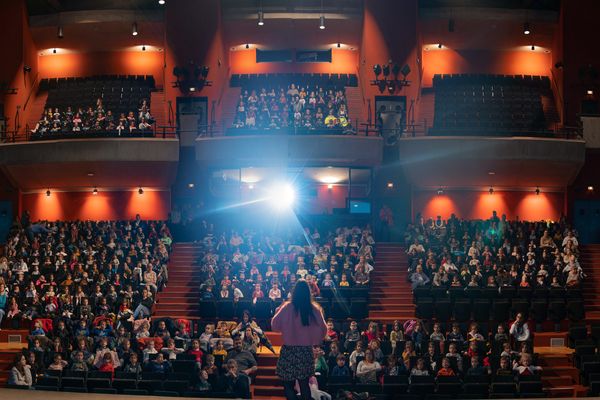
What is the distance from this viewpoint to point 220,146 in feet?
91.2

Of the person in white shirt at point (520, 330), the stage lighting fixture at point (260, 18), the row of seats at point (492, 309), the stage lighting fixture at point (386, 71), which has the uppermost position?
the stage lighting fixture at point (260, 18)

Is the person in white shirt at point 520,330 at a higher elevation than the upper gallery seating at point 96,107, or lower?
lower

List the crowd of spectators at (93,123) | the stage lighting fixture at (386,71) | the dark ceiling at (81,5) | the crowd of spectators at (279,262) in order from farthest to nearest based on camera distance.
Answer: the dark ceiling at (81,5) → the stage lighting fixture at (386,71) → the crowd of spectators at (93,123) → the crowd of spectators at (279,262)

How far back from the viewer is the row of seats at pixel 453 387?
1542cm

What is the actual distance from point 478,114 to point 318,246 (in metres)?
8.84

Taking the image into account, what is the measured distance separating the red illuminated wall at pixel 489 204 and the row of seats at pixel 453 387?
48.1 ft

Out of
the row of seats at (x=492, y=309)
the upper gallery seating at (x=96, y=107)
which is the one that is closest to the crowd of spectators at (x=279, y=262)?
the row of seats at (x=492, y=309)

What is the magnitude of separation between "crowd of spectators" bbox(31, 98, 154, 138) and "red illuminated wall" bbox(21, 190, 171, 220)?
8.98ft

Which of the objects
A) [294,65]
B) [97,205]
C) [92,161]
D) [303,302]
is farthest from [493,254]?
[303,302]

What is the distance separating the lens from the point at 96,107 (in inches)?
1190

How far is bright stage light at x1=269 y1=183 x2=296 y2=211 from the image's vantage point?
93.7 feet

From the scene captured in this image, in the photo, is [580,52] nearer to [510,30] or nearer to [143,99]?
[510,30]

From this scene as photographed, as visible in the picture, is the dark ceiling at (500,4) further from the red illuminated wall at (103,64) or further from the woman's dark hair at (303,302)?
the woman's dark hair at (303,302)

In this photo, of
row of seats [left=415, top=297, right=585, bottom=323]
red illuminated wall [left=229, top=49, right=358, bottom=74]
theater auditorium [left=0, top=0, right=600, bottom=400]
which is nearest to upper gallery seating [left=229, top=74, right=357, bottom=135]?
theater auditorium [left=0, top=0, right=600, bottom=400]
